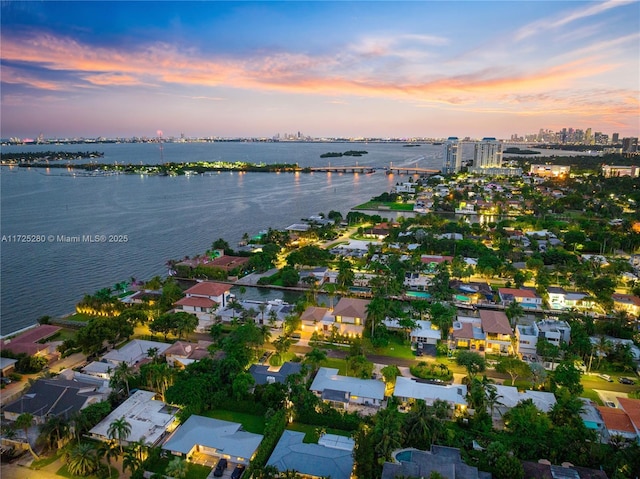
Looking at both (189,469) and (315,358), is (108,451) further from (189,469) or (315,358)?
(315,358)

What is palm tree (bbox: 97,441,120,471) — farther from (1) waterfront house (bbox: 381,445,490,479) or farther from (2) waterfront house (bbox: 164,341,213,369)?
(1) waterfront house (bbox: 381,445,490,479)

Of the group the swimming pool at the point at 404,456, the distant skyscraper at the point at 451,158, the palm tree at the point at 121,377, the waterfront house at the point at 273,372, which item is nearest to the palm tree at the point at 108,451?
the palm tree at the point at 121,377

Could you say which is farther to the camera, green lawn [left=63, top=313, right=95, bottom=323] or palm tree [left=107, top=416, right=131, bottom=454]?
green lawn [left=63, top=313, right=95, bottom=323]

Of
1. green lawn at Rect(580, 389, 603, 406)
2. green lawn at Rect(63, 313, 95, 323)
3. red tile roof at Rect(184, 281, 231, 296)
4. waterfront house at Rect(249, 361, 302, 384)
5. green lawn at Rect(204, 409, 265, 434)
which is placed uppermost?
red tile roof at Rect(184, 281, 231, 296)

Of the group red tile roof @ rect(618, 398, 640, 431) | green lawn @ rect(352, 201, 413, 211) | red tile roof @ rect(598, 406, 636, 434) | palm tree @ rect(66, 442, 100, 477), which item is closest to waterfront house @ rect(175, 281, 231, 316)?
palm tree @ rect(66, 442, 100, 477)

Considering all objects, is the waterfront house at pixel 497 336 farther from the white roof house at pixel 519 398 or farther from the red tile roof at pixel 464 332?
the white roof house at pixel 519 398

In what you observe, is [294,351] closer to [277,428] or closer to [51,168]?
[277,428]
